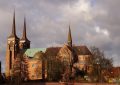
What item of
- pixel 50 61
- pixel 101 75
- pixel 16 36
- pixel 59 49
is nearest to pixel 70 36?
pixel 59 49

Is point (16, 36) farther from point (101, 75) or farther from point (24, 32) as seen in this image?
point (101, 75)

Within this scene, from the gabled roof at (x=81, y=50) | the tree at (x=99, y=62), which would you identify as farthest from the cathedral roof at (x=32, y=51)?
the tree at (x=99, y=62)

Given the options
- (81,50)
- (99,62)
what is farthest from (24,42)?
(99,62)

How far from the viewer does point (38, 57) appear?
119938 millimetres

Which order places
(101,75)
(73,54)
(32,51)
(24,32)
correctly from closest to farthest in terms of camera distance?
1. (101,75)
2. (73,54)
3. (32,51)
4. (24,32)

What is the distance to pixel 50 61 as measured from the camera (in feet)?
331

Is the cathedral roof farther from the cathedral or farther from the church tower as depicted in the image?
the church tower

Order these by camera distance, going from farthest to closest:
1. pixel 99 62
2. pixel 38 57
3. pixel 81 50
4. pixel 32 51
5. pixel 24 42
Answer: pixel 24 42 → pixel 32 51 → pixel 81 50 → pixel 38 57 → pixel 99 62

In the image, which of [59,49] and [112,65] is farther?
[59,49]

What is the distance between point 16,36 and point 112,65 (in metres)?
50.3

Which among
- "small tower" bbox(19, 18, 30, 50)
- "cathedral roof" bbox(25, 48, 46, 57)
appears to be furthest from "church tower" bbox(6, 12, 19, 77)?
"cathedral roof" bbox(25, 48, 46, 57)

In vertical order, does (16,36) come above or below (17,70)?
above

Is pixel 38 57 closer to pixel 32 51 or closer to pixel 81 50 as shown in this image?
pixel 81 50

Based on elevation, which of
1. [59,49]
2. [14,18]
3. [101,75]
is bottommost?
[101,75]
